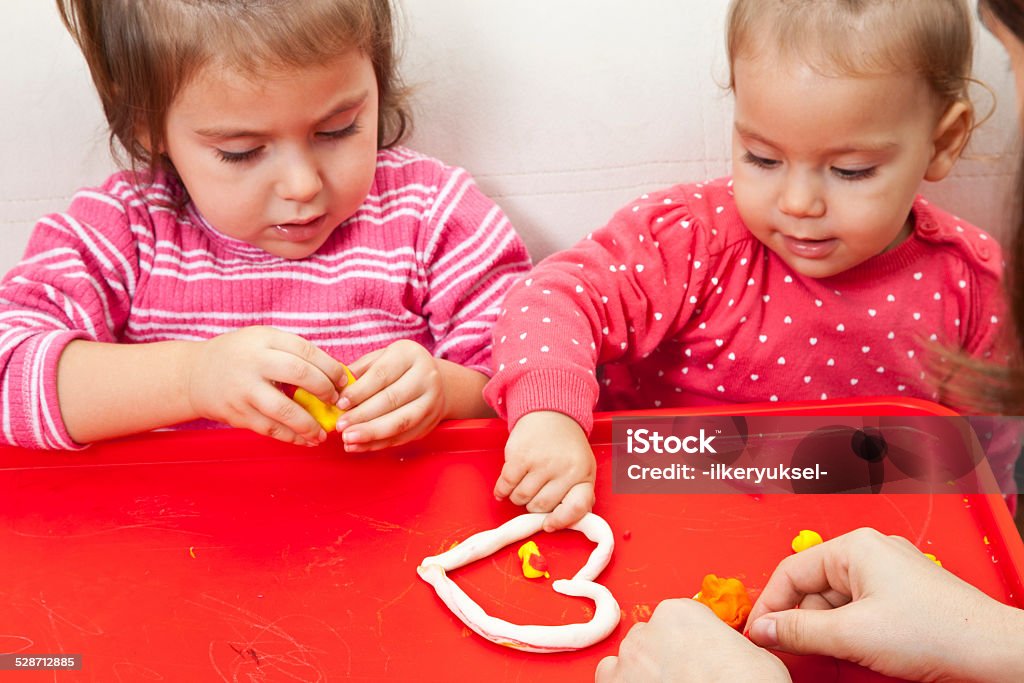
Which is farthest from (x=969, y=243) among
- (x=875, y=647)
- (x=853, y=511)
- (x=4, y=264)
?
(x=4, y=264)

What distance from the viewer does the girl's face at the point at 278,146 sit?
82 cm

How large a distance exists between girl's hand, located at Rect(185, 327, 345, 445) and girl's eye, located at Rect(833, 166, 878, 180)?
1.50ft

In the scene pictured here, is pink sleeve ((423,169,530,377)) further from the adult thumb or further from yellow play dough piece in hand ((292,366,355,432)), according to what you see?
the adult thumb

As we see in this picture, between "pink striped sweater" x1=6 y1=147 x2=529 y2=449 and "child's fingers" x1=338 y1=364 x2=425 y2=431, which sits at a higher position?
"pink striped sweater" x1=6 y1=147 x2=529 y2=449

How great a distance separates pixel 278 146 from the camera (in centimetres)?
85

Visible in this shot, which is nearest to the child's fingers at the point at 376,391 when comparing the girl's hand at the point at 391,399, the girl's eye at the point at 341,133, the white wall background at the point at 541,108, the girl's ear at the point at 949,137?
the girl's hand at the point at 391,399

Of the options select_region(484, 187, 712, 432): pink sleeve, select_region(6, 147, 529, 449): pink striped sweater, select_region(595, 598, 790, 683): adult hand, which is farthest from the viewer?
select_region(6, 147, 529, 449): pink striped sweater

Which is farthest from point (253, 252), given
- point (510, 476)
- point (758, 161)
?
point (758, 161)

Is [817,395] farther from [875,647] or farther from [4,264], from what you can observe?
[4,264]

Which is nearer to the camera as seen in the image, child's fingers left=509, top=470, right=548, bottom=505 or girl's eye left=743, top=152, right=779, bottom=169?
child's fingers left=509, top=470, right=548, bottom=505

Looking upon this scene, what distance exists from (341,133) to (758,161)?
1.23ft

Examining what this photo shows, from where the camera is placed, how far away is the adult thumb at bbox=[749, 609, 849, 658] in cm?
62

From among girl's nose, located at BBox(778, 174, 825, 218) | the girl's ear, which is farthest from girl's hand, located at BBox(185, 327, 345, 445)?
the girl's ear

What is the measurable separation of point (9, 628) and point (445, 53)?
2.20 feet
